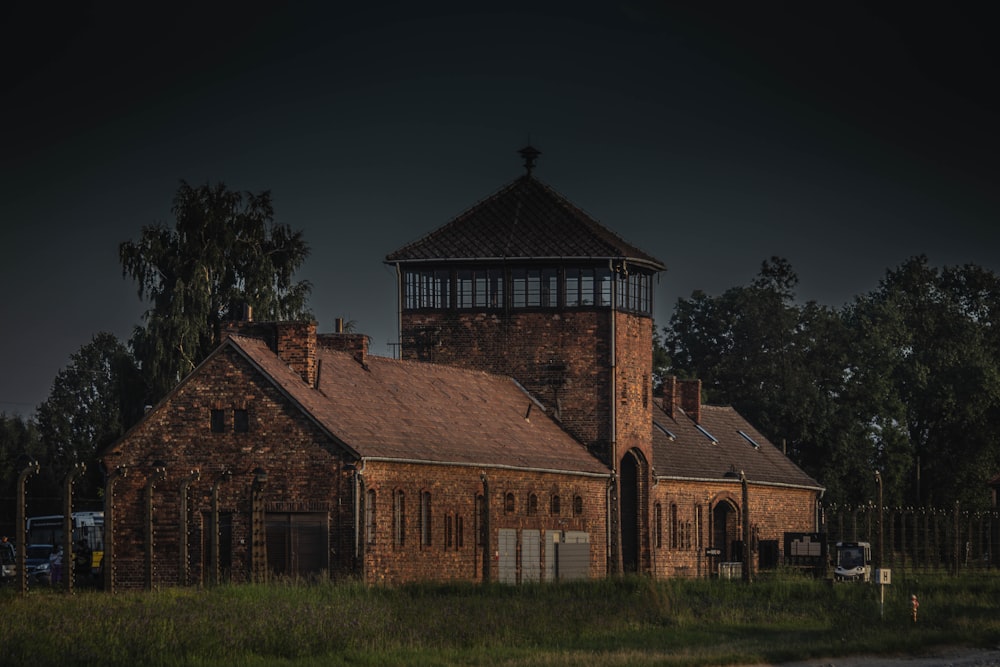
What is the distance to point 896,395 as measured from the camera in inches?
3364

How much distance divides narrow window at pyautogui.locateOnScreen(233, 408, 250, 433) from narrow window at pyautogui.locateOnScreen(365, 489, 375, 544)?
11.5ft

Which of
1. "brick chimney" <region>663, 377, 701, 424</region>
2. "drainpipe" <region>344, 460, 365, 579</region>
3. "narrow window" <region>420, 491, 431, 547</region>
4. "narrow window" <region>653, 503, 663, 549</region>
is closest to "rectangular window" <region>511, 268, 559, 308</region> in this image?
"narrow window" <region>653, 503, 663, 549</region>

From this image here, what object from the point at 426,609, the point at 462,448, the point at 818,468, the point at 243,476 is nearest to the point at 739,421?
the point at 818,468

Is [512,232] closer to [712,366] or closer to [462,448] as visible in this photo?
[462,448]

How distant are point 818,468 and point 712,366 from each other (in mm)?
9060

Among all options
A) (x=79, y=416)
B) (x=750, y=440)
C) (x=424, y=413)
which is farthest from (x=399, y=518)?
(x=79, y=416)

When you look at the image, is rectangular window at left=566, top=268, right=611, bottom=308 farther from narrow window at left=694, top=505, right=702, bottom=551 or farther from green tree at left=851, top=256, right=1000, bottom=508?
green tree at left=851, top=256, right=1000, bottom=508

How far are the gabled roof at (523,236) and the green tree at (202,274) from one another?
8.11 m

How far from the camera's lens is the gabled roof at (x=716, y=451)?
64.1 metres

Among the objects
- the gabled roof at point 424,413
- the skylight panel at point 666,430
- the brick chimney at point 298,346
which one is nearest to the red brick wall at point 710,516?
the skylight panel at point 666,430

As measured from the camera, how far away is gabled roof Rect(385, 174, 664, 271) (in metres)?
58.0

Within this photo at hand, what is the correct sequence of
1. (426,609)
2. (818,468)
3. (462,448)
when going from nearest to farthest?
(426,609), (462,448), (818,468)

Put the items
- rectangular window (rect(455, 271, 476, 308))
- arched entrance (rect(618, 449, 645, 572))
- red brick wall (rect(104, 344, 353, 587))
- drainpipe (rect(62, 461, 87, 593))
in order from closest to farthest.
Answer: drainpipe (rect(62, 461, 87, 593)) < red brick wall (rect(104, 344, 353, 587)) < rectangular window (rect(455, 271, 476, 308)) < arched entrance (rect(618, 449, 645, 572))

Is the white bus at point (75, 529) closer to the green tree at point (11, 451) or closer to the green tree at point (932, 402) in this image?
the green tree at point (11, 451)
